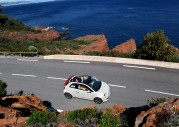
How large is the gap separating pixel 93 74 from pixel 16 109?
9.80 meters

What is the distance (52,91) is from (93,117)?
10238mm

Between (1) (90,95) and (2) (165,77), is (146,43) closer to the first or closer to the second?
(2) (165,77)

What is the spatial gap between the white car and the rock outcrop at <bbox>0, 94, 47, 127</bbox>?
2.83 meters

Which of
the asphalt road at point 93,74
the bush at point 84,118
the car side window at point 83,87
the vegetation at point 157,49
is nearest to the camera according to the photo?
the bush at point 84,118

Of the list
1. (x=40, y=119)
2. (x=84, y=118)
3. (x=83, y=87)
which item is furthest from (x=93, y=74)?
(x=40, y=119)

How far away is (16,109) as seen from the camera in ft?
49.4

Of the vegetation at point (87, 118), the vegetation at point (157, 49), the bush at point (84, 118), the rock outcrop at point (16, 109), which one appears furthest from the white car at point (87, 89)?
the vegetation at point (157, 49)

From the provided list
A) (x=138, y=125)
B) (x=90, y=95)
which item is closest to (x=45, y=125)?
(x=138, y=125)

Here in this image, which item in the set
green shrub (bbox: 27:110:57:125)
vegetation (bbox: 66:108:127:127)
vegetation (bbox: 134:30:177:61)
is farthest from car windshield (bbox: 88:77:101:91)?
green shrub (bbox: 27:110:57:125)

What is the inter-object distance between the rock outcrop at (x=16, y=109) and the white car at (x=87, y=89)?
283 centimetres

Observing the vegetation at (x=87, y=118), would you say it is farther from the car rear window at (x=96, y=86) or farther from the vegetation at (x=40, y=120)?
the car rear window at (x=96, y=86)

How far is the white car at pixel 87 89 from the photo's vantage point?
19.1 meters

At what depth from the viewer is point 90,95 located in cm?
1922

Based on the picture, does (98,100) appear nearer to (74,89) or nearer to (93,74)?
(74,89)
